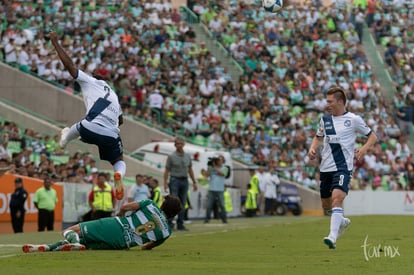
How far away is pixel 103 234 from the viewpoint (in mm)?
16312

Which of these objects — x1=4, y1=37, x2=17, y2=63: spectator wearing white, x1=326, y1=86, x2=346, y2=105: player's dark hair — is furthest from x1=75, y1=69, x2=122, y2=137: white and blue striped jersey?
x1=4, y1=37, x2=17, y2=63: spectator wearing white

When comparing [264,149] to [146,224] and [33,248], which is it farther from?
[33,248]

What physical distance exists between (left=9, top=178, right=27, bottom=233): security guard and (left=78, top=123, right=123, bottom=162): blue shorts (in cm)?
1001

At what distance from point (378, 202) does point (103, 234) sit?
98.5 feet

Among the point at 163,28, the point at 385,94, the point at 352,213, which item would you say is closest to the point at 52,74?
the point at 163,28

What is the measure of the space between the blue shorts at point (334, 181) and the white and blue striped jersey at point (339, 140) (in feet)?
0.22

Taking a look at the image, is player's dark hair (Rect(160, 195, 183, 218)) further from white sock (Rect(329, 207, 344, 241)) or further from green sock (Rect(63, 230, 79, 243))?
white sock (Rect(329, 207, 344, 241))

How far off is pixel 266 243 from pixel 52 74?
2459 centimetres

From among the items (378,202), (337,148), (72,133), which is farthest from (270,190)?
(337,148)

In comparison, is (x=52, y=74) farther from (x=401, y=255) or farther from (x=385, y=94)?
(x=401, y=255)

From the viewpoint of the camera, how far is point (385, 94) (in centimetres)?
5081

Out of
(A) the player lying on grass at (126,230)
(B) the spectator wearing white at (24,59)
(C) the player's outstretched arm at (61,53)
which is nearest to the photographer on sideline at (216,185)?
(B) the spectator wearing white at (24,59)

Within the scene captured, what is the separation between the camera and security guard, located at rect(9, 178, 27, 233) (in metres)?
27.8

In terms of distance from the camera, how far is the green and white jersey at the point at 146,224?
643 inches
